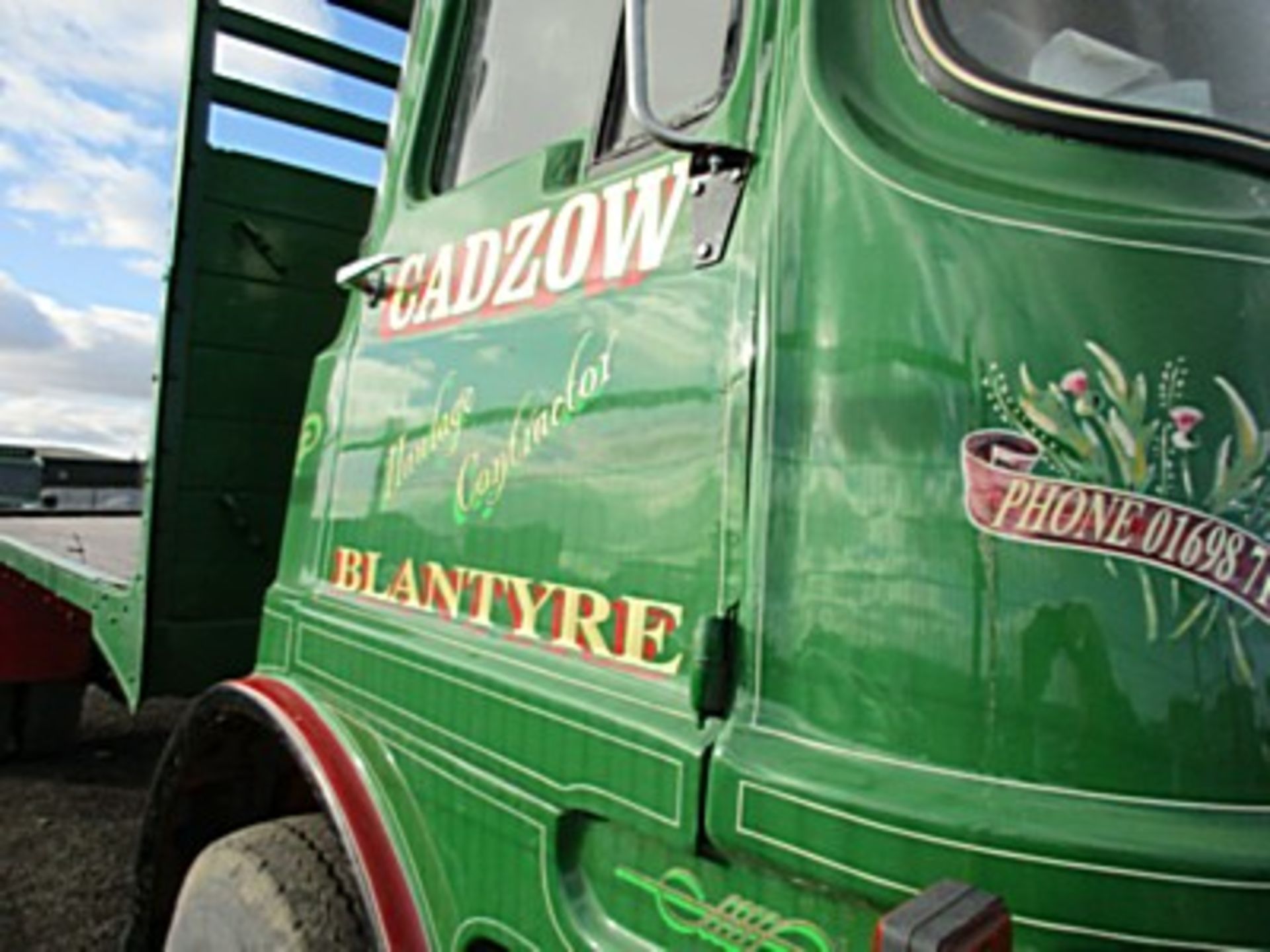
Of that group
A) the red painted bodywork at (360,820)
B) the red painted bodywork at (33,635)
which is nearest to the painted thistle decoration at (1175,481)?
the red painted bodywork at (360,820)

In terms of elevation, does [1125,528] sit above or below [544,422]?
below

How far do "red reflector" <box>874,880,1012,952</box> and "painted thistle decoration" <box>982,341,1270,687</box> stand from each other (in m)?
0.29

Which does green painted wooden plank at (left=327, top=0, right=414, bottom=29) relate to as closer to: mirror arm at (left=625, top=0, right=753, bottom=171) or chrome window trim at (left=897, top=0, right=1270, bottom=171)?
mirror arm at (left=625, top=0, right=753, bottom=171)

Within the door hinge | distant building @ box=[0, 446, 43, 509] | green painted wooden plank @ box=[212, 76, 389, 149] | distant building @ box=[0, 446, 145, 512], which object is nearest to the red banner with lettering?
the door hinge

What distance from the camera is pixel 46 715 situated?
5176mm

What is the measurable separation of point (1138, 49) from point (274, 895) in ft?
5.75

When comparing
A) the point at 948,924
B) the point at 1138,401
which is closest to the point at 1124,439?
the point at 1138,401

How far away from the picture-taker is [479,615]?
1.62 metres

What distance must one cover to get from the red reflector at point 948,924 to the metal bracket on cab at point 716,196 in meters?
0.75

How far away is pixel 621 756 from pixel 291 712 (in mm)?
876

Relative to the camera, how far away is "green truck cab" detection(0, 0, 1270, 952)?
0.98 meters

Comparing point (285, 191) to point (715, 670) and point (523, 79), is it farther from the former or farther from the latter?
point (715, 670)

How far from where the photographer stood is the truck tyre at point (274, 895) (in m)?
1.76

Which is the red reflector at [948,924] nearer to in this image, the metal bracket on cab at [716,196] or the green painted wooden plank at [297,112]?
the metal bracket on cab at [716,196]
